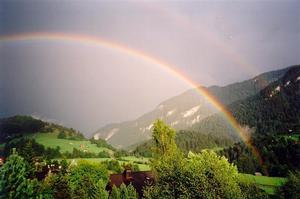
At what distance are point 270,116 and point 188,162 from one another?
122856 mm

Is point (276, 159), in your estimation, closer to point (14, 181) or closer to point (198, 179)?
point (198, 179)

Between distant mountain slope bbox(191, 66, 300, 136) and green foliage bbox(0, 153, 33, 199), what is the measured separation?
101 m

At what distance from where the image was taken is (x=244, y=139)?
9806cm

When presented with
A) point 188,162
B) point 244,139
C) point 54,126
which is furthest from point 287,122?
point 188,162

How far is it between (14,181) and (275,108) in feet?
433

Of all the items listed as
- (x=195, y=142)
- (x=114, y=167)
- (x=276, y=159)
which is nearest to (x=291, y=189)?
(x=114, y=167)

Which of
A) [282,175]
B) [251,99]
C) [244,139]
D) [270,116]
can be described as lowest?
[282,175]

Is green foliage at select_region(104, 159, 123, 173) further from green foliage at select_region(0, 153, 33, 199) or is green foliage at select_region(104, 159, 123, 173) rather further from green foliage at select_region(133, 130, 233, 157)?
green foliage at select_region(133, 130, 233, 157)

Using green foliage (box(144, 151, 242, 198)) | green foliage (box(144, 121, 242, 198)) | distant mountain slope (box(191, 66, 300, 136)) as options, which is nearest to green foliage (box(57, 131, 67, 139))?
distant mountain slope (box(191, 66, 300, 136))

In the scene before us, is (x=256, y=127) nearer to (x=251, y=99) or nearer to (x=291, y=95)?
(x=291, y=95)

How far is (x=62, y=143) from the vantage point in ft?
297

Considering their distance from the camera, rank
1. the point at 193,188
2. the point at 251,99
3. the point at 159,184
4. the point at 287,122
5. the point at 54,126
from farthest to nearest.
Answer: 1. the point at 251,99
2. the point at 287,122
3. the point at 54,126
4. the point at 159,184
5. the point at 193,188

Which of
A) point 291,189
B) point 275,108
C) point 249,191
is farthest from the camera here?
point 275,108

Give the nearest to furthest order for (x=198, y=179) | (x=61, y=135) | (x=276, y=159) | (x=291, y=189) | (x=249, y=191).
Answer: (x=198, y=179)
(x=249, y=191)
(x=291, y=189)
(x=276, y=159)
(x=61, y=135)
